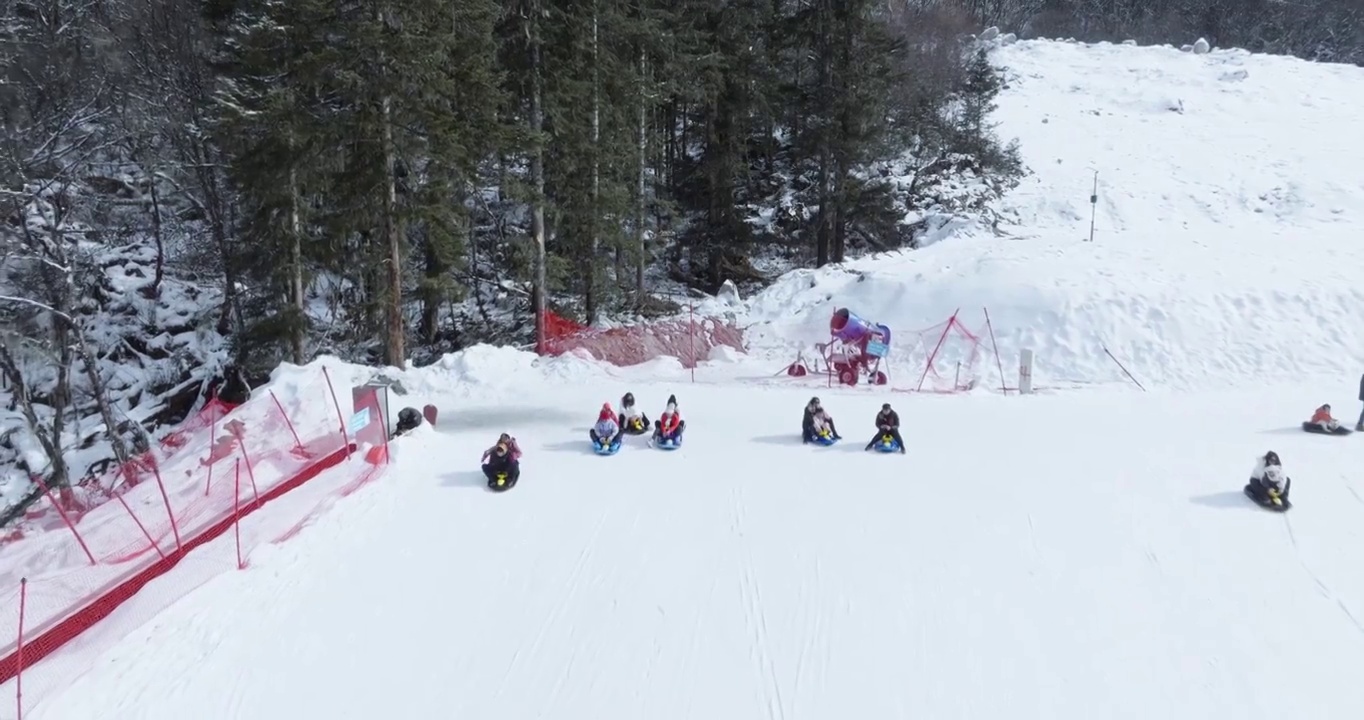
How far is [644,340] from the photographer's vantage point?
64.7ft

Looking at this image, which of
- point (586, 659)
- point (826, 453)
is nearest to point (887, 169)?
point (826, 453)

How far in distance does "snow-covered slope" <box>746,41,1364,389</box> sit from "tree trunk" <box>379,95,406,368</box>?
9.49 m

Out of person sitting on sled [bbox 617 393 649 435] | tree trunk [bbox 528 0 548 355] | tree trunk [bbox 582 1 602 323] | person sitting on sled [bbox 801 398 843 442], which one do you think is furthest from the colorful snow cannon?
tree trunk [bbox 582 1 602 323]

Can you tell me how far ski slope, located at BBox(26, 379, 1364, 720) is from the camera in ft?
21.7

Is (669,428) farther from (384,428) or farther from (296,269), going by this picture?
(296,269)

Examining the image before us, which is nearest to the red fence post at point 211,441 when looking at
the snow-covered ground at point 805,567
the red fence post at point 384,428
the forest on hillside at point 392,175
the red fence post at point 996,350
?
the snow-covered ground at point 805,567

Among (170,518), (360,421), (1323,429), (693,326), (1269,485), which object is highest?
(693,326)

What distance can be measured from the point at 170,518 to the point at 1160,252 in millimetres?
24468

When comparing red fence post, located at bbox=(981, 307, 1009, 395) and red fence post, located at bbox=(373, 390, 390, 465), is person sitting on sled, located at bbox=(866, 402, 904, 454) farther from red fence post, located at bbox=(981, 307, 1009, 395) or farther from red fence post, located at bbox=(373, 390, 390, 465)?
red fence post, located at bbox=(373, 390, 390, 465)

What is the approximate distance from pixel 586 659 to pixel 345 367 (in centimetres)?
1094

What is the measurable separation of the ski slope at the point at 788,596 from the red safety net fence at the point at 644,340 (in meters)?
6.63

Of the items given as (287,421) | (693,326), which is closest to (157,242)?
(287,421)

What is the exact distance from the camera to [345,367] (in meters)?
15.9

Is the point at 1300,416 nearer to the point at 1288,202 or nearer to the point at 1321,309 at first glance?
the point at 1321,309
